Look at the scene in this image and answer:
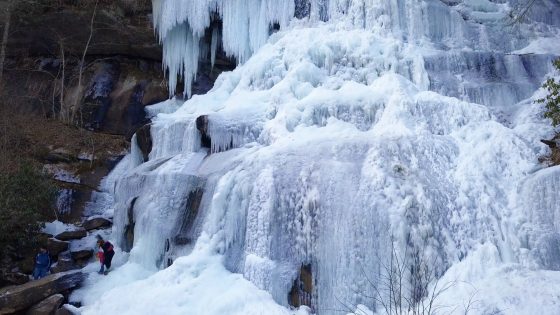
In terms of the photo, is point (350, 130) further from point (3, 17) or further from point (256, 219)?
point (3, 17)

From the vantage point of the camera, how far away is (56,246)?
11.5 m

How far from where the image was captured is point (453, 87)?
11.8m

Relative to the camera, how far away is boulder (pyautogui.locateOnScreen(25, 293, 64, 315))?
29.1ft

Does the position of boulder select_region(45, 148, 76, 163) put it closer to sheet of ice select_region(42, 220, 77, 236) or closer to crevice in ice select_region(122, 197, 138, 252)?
sheet of ice select_region(42, 220, 77, 236)

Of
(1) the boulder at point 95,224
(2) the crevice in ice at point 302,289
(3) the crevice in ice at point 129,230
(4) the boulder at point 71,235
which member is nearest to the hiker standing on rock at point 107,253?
(3) the crevice in ice at point 129,230

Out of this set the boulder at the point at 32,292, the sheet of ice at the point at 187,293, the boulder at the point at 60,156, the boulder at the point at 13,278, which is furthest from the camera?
the boulder at the point at 60,156

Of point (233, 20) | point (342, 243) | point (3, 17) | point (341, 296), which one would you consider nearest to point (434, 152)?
point (342, 243)

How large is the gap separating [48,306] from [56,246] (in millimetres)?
2800

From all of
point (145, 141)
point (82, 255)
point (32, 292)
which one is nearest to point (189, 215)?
point (82, 255)

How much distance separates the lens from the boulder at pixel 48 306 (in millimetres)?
8875

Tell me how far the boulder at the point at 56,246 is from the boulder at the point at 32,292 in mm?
1962

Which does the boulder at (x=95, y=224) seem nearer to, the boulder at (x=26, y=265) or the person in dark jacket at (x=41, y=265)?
the boulder at (x=26, y=265)

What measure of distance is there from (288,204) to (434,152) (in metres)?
2.74

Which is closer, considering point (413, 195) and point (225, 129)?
point (413, 195)
